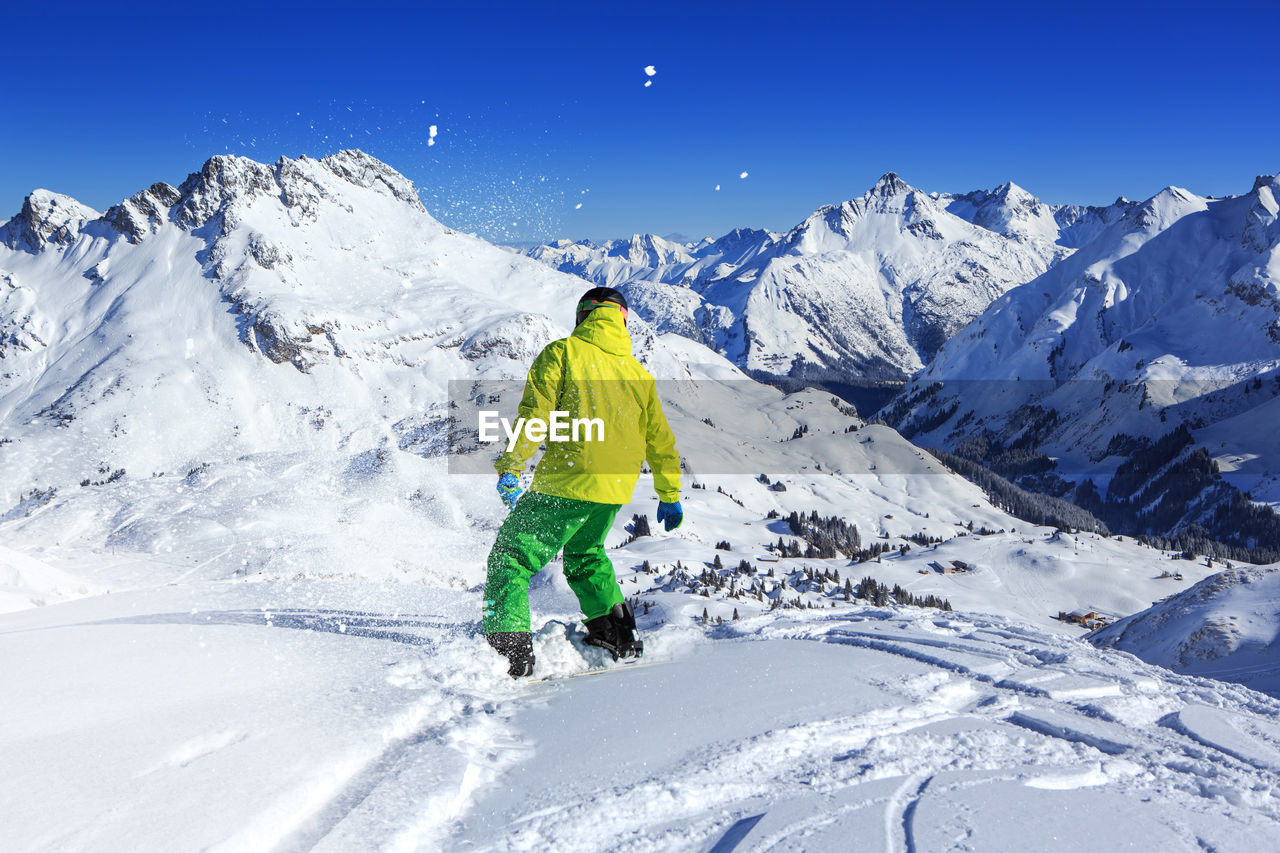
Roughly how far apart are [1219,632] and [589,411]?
1014 inches

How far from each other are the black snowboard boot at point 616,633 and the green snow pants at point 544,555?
3.0 inches

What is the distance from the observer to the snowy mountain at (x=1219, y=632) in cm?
1959

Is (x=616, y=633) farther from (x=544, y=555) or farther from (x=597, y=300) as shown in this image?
(x=597, y=300)

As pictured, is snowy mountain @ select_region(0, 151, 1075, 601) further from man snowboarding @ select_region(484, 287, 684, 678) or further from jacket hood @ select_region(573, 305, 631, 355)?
jacket hood @ select_region(573, 305, 631, 355)

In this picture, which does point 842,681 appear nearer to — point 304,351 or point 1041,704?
point 1041,704

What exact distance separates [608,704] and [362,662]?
201cm

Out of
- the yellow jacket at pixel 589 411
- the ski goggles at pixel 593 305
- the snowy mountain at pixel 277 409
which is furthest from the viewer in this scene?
the snowy mountain at pixel 277 409

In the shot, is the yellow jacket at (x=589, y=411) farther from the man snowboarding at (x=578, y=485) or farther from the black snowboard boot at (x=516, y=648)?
the black snowboard boot at (x=516, y=648)

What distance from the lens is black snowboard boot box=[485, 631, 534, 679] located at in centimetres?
577

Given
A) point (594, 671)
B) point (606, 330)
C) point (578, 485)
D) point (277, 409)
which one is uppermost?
point (277, 409)

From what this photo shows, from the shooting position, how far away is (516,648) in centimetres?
582

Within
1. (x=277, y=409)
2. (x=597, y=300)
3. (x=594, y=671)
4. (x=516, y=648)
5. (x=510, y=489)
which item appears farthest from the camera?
(x=277, y=409)

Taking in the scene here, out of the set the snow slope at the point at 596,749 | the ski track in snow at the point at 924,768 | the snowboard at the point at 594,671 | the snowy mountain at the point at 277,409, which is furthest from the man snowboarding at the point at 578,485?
the snowy mountain at the point at 277,409

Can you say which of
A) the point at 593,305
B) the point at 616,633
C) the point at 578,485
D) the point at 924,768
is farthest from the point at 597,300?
the point at 924,768
